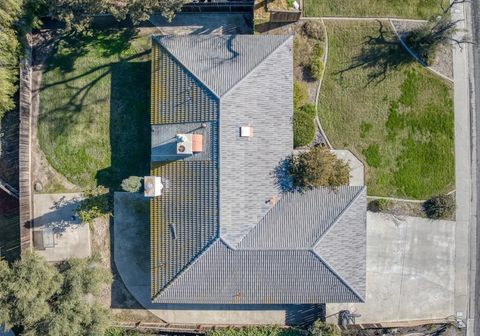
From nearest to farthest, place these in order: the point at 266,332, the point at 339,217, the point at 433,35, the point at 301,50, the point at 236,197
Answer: the point at 236,197, the point at 339,217, the point at 433,35, the point at 266,332, the point at 301,50

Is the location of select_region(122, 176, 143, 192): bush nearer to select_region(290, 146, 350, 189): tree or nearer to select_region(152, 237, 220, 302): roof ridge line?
select_region(152, 237, 220, 302): roof ridge line

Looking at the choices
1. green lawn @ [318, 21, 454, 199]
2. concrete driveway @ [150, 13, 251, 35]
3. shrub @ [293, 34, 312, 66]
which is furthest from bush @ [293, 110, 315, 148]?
concrete driveway @ [150, 13, 251, 35]

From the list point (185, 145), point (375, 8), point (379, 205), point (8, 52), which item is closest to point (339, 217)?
point (379, 205)

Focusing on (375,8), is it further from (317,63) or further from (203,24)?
Answer: (203,24)

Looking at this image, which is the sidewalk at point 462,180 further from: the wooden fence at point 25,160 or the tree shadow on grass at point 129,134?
the wooden fence at point 25,160

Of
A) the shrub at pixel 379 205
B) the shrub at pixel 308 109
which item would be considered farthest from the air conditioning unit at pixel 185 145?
the shrub at pixel 379 205

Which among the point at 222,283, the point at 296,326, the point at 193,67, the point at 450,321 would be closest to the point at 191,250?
the point at 222,283

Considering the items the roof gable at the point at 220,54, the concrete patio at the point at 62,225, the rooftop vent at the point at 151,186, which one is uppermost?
the roof gable at the point at 220,54
